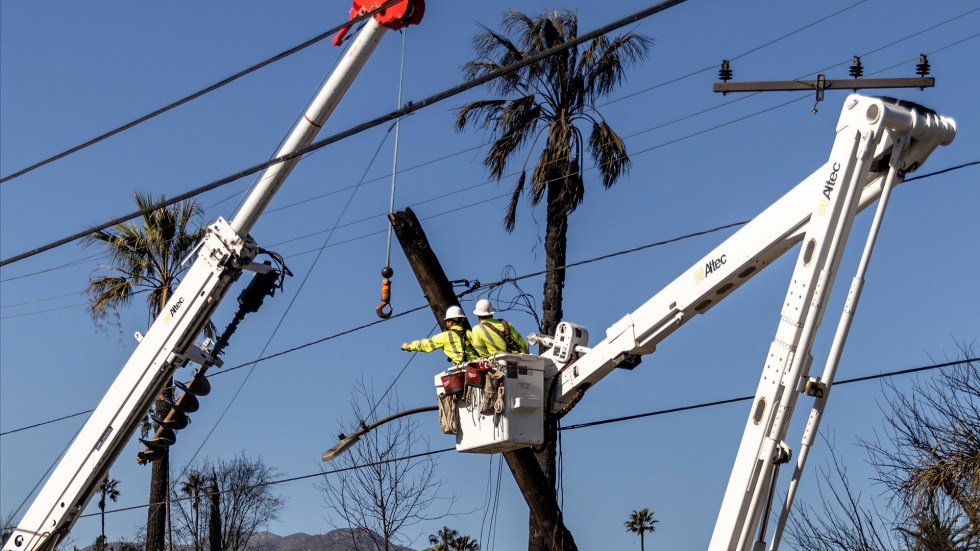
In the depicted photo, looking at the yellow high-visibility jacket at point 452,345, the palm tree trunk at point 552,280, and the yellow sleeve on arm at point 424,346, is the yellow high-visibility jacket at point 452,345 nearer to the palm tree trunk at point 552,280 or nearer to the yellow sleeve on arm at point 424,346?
the yellow sleeve on arm at point 424,346

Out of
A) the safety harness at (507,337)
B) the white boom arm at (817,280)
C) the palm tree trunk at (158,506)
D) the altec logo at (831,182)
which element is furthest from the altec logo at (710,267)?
the palm tree trunk at (158,506)

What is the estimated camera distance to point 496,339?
51.1 ft

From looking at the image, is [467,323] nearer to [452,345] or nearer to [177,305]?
[452,345]

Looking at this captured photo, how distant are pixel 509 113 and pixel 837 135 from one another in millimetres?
12972

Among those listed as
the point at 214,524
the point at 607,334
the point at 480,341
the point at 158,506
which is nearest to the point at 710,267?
the point at 607,334

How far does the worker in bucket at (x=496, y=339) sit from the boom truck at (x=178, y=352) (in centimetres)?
363

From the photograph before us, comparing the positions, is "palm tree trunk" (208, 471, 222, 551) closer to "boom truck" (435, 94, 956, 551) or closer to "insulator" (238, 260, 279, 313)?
"insulator" (238, 260, 279, 313)

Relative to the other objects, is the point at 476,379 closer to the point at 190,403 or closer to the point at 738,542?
the point at 738,542

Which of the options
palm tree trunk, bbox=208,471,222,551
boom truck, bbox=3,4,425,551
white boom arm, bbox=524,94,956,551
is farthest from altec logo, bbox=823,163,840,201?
palm tree trunk, bbox=208,471,222,551

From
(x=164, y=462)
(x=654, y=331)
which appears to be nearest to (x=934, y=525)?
(x=654, y=331)

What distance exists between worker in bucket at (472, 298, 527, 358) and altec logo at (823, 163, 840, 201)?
4372 millimetres

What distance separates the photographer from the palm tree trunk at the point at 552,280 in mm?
21203

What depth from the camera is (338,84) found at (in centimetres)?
1791

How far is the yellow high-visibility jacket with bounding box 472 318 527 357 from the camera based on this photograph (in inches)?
613
